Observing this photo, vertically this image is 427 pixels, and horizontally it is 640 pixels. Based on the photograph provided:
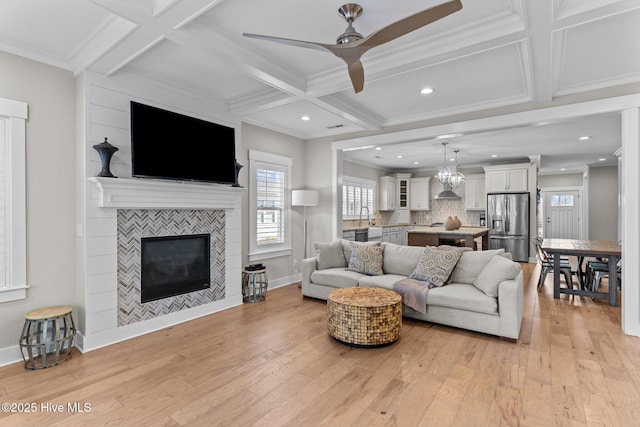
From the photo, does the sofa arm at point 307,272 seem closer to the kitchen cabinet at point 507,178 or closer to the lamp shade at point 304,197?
the lamp shade at point 304,197

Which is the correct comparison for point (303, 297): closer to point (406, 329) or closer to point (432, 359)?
point (406, 329)

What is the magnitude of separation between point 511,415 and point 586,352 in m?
1.54

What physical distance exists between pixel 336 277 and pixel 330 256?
0.48 metres

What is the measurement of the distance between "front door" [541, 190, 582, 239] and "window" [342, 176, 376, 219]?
20.1 ft

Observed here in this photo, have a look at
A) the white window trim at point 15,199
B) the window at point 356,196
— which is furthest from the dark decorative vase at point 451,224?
the white window trim at point 15,199

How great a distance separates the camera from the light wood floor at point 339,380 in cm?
215

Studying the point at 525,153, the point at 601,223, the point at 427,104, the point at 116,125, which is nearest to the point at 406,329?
the point at 427,104

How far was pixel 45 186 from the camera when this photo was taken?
312cm

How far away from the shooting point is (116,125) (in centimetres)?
340

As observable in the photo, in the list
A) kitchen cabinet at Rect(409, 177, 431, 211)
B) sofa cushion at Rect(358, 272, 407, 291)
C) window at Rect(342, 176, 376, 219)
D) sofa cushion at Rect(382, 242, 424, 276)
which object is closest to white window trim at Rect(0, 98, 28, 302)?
sofa cushion at Rect(358, 272, 407, 291)

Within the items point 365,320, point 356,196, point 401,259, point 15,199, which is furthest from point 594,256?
point 15,199

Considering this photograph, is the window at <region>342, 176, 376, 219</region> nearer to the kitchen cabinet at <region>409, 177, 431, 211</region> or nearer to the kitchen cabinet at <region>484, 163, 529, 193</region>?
the kitchen cabinet at <region>409, 177, 431, 211</region>

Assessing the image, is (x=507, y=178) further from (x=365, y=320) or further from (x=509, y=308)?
(x=365, y=320)

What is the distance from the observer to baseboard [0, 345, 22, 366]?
2.86 m
